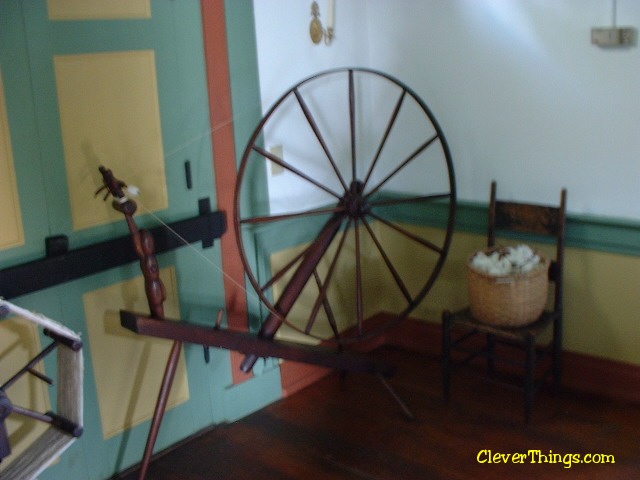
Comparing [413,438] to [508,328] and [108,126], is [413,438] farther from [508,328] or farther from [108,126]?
[108,126]

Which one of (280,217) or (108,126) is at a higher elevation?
(108,126)

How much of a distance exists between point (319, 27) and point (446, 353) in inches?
52.8

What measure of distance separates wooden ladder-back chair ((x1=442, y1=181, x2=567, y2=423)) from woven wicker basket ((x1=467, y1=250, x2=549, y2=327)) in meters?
0.04

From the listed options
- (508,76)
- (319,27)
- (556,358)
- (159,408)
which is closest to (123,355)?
(159,408)

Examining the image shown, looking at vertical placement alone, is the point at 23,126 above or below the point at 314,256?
above

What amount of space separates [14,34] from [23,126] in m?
0.25

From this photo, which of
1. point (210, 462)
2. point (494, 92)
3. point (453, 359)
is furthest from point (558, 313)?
A: point (210, 462)

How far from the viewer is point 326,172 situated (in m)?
3.28

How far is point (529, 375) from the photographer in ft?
9.39

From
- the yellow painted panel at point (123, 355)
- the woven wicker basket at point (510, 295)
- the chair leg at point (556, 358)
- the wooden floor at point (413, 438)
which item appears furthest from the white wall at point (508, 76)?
the yellow painted panel at point (123, 355)

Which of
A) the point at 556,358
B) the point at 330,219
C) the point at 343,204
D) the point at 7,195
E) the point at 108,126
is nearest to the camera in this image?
the point at 7,195

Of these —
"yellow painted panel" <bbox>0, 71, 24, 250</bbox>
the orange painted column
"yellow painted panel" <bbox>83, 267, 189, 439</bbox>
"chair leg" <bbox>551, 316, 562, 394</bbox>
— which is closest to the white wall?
the orange painted column

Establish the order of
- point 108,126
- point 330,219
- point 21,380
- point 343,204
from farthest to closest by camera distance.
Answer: point 330,219, point 343,204, point 108,126, point 21,380

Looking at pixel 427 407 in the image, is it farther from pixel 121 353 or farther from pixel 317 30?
pixel 317 30
